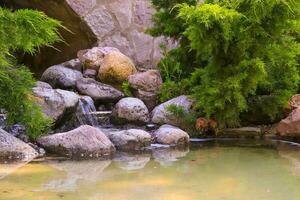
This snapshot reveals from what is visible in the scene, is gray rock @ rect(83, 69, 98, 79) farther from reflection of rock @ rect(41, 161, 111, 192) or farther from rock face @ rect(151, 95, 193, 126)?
reflection of rock @ rect(41, 161, 111, 192)

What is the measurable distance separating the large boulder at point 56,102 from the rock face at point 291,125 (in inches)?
106

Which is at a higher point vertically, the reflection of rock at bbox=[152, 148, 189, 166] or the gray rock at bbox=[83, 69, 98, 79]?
the gray rock at bbox=[83, 69, 98, 79]

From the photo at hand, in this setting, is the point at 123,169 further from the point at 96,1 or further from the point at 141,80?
the point at 96,1

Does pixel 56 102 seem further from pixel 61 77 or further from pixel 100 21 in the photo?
pixel 100 21

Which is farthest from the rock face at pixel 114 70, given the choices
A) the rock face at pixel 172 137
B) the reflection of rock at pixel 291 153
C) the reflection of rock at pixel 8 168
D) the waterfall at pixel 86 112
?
the reflection of rock at pixel 8 168

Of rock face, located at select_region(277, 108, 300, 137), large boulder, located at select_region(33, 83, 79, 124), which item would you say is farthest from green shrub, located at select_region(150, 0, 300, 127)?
large boulder, located at select_region(33, 83, 79, 124)

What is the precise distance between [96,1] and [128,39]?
2.92 feet

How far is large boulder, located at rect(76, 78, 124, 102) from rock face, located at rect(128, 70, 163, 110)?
29 centimetres

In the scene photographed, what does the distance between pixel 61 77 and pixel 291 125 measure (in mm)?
3609

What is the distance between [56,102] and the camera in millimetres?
6762

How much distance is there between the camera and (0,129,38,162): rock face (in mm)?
5602

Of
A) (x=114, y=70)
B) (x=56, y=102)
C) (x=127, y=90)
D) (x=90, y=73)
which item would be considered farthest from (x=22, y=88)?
(x=90, y=73)

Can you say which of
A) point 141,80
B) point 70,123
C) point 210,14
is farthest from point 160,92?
point 210,14

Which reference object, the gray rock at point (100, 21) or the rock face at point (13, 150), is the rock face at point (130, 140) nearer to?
the rock face at point (13, 150)
